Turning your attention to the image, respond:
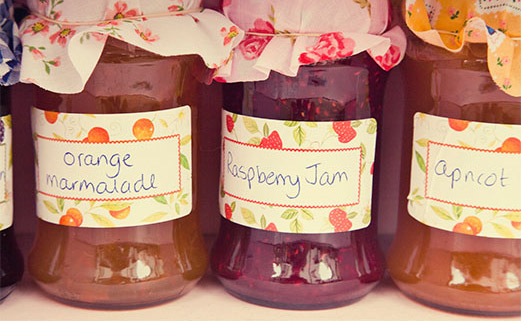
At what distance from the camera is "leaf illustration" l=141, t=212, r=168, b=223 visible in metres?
0.75

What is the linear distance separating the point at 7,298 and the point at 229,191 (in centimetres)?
24

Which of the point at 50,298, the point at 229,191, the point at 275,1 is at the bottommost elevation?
the point at 50,298

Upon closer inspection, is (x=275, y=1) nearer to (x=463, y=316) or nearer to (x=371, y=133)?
(x=371, y=133)

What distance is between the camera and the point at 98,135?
72cm

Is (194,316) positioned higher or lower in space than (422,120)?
lower

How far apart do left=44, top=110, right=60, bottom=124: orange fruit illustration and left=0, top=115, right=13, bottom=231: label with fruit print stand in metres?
0.04


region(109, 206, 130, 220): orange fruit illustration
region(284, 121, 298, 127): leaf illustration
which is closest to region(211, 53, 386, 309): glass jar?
region(284, 121, 298, 127): leaf illustration

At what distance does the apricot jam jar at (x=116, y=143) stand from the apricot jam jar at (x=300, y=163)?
4 centimetres

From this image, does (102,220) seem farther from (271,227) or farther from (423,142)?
(423,142)

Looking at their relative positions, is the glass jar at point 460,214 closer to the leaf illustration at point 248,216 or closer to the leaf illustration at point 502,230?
the leaf illustration at point 502,230

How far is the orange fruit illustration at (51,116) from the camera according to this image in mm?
729

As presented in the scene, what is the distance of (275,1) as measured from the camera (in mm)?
714

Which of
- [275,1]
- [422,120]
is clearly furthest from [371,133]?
[275,1]

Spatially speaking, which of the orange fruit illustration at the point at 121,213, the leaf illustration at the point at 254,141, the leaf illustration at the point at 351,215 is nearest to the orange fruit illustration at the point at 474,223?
the leaf illustration at the point at 351,215
